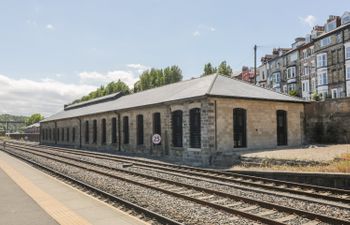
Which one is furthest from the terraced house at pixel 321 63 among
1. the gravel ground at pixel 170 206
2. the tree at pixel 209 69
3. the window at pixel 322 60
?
the gravel ground at pixel 170 206

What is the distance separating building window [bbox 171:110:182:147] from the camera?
23.2m

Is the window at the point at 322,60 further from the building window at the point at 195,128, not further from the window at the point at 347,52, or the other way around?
the building window at the point at 195,128

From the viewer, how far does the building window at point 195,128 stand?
21.3 meters

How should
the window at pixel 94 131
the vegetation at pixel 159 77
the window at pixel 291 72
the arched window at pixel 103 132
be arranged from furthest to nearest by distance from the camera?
the vegetation at pixel 159 77, the window at pixel 291 72, the window at pixel 94 131, the arched window at pixel 103 132

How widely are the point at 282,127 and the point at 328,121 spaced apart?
3.43 meters

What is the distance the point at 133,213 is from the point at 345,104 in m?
18.5

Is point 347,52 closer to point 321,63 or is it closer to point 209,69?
point 321,63

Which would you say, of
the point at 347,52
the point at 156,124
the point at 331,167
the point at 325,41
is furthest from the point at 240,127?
the point at 325,41

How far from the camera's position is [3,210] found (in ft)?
29.3

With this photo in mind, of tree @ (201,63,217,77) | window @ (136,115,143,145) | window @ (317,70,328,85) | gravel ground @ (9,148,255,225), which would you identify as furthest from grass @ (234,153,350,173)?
tree @ (201,63,217,77)

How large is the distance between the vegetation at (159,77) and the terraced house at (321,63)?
19000 mm

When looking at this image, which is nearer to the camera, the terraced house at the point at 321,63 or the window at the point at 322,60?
the terraced house at the point at 321,63

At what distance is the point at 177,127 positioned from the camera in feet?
76.9

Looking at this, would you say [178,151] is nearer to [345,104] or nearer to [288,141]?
[288,141]
